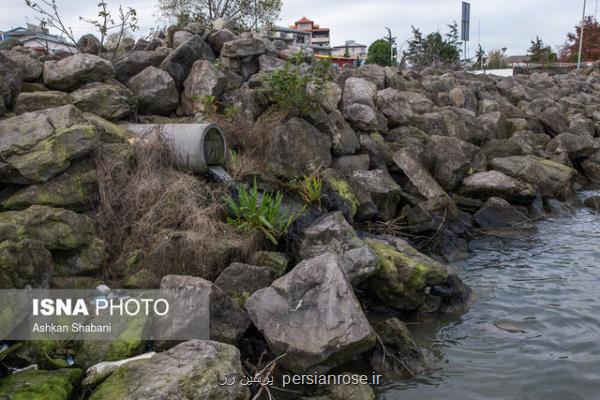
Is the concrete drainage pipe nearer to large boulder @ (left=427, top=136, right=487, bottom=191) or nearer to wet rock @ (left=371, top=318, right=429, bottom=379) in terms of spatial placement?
wet rock @ (left=371, top=318, right=429, bottom=379)

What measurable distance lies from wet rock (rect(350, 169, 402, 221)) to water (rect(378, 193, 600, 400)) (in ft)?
5.12

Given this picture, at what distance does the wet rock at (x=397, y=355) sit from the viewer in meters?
5.79

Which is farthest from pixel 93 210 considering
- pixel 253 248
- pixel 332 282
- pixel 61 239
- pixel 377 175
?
pixel 377 175

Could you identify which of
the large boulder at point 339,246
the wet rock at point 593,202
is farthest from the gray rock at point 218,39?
the wet rock at point 593,202

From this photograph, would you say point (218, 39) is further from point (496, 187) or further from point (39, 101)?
point (496, 187)

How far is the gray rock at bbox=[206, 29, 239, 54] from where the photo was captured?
40.2 ft

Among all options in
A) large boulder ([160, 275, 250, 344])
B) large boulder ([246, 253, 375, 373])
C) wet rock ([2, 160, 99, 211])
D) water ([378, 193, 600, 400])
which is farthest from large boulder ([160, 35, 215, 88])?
water ([378, 193, 600, 400])

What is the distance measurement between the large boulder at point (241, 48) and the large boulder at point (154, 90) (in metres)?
2.09

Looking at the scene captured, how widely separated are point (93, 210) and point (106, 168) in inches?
22.1

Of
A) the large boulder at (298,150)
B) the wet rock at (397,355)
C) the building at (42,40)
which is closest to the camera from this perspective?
the wet rock at (397,355)

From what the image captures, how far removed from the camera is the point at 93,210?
7.17 metres

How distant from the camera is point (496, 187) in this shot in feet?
39.3

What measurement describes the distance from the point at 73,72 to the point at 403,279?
6005 millimetres

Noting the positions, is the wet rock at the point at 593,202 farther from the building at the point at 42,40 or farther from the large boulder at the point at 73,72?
the building at the point at 42,40
